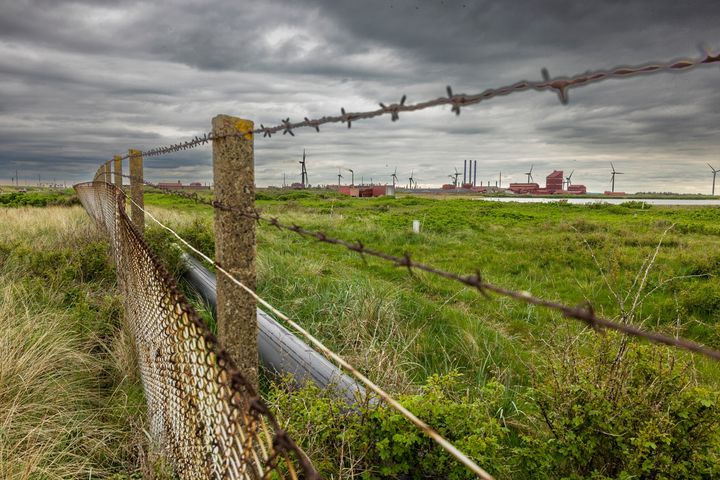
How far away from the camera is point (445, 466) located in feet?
8.27

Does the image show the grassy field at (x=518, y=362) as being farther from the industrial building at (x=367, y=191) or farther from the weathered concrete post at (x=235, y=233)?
the industrial building at (x=367, y=191)

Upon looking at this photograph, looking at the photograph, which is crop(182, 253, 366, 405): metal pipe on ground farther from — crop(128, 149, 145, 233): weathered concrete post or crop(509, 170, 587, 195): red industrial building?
crop(509, 170, 587, 195): red industrial building

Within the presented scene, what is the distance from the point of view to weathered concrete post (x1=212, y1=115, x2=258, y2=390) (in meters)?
2.19

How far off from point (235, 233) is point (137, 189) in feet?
14.6

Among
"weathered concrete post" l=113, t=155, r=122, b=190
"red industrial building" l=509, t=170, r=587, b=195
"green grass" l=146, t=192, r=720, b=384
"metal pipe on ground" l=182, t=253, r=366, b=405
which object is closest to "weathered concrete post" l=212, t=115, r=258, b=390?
"metal pipe on ground" l=182, t=253, r=366, b=405

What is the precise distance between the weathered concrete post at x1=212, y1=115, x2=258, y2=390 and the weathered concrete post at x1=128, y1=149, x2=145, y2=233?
399 cm

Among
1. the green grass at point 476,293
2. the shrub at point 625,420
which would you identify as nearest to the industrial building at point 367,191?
the green grass at point 476,293

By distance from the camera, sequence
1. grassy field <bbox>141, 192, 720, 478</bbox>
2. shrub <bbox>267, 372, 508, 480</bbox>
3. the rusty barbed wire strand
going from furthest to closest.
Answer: grassy field <bbox>141, 192, 720, 478</bbox> → shrub <bbox>267, 372, 508, 480</bbox> → the rusty barbed wire strand

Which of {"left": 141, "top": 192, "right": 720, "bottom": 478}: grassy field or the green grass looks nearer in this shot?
{"left": 141, "top": 192, "right": 720, "bottom": 478}: grassy field

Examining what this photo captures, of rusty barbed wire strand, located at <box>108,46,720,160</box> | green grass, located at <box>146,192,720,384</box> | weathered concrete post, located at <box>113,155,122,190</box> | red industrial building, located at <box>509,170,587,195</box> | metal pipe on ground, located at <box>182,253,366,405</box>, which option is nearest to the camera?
rusty barbed wire strand, located at <box>108,46,720,160</box>

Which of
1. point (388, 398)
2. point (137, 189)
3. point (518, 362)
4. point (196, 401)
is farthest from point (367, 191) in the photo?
point (388, 398)

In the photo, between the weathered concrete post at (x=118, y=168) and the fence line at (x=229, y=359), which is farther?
the weathered concrete post at (x=118, y=168)

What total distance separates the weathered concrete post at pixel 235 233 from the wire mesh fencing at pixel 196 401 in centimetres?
16

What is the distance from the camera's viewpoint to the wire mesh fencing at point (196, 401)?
138cm
